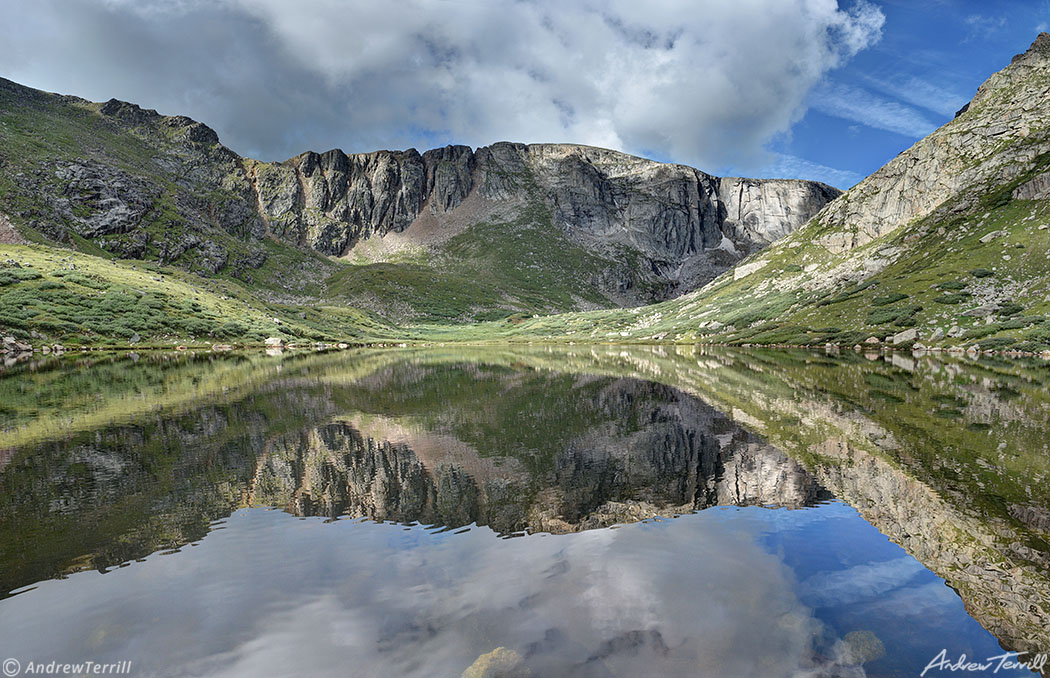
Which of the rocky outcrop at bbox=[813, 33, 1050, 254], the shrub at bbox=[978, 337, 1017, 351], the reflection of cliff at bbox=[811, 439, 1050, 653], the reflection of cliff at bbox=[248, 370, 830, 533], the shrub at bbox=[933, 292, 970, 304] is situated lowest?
the reflection of cliff at bbox=[248, 370, 830, 533]

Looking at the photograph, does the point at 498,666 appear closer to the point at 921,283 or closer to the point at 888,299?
the point at 888,299

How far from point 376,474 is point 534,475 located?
19.2 ft

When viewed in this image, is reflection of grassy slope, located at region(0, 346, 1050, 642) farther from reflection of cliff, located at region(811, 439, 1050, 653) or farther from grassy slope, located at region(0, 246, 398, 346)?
grassy slope, located at region(0, 246, 398, 346)

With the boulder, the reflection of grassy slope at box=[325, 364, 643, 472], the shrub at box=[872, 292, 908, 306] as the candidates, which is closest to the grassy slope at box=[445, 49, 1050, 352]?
the shrub at box=[872, 292, 908, 306]

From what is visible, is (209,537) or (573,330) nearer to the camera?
(209,537)

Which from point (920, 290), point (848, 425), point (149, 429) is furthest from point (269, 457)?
point (920, 290)

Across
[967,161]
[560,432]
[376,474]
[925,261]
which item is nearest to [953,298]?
[925,261]

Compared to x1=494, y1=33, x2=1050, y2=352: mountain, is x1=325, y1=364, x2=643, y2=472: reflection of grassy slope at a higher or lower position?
lower

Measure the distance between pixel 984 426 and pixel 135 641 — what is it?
3142 centimetres

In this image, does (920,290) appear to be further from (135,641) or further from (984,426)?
(135,641)

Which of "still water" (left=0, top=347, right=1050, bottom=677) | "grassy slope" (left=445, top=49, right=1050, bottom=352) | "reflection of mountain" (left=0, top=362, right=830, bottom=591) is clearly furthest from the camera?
"grassy slope" (left=445, top=49, right=1050, bottom=352)

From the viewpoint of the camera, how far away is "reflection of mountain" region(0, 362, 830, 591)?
13587mm

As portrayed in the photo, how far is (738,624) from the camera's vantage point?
8.50m

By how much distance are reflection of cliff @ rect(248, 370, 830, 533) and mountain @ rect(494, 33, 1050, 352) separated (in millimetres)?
83654
